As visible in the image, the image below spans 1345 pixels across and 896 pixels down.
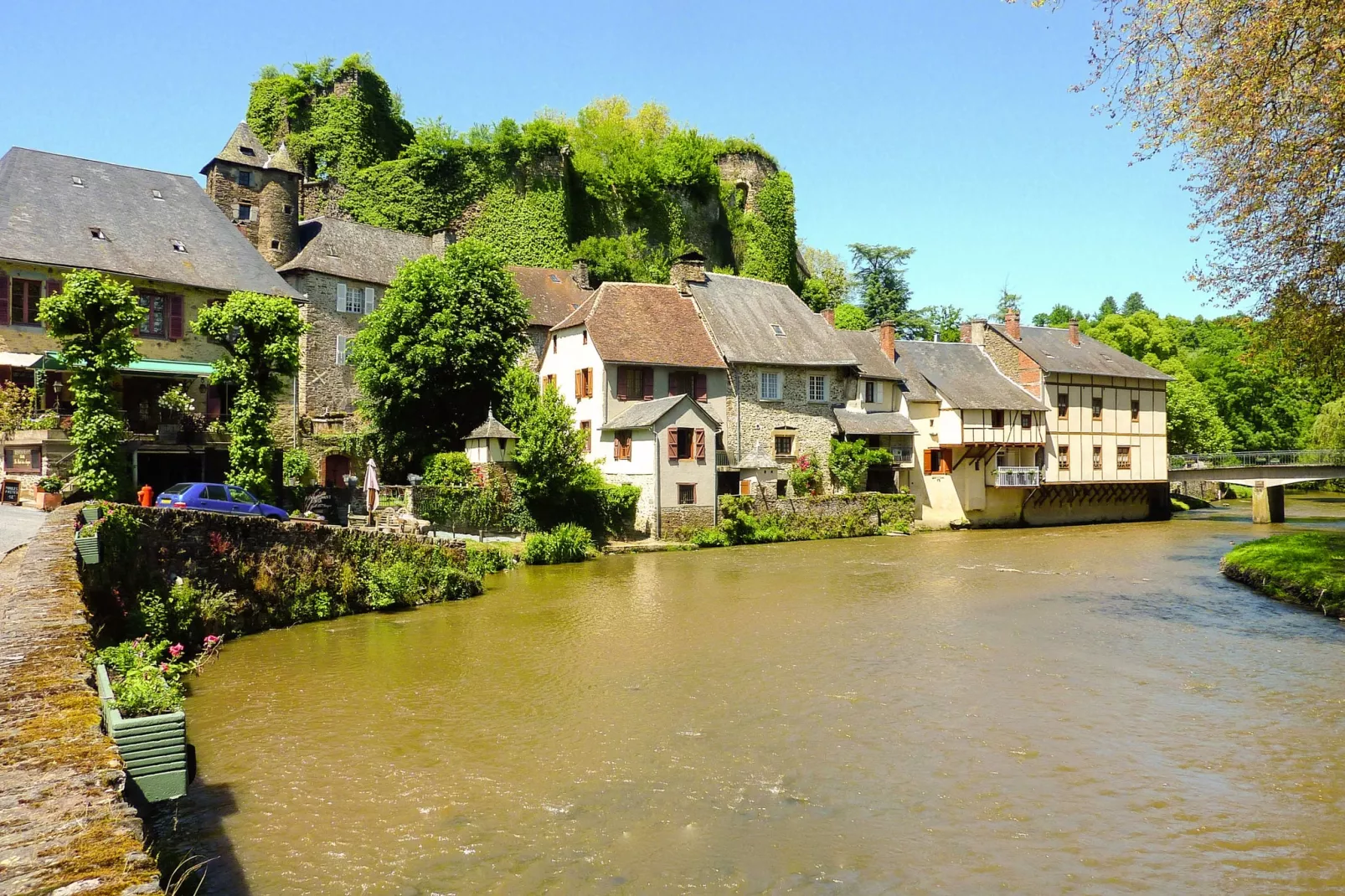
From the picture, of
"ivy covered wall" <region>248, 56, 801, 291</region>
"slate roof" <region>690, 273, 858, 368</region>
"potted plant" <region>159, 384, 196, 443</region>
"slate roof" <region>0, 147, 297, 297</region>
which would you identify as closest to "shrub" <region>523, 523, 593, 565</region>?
"potted plant" <region>159, 384, 196, 443</region>

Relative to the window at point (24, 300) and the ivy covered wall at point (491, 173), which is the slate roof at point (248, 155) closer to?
the ivy covered wall at point (491, 173)

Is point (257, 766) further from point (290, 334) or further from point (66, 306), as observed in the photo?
point (290, 334)

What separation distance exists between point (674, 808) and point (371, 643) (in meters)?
9.34

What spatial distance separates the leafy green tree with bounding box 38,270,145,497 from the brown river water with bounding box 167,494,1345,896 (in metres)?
8.66

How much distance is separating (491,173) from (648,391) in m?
22.2

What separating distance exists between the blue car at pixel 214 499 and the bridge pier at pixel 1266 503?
141ft

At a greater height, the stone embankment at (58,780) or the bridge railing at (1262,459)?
the bridge railing at (1262,459)

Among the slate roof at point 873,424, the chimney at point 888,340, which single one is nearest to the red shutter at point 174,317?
the slate roof at point 873,424

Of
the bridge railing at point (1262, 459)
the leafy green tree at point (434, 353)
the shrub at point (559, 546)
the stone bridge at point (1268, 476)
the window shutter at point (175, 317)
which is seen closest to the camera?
the shrub at point (559, 546)

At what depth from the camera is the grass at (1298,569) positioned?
1928 cm

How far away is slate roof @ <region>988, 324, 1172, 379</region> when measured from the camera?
44094 mm

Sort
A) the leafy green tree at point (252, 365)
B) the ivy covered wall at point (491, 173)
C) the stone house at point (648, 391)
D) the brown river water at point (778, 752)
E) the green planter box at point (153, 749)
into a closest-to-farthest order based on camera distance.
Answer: the green planter box at point (153, 749), the brown river water at point (778, 752), the leafy green tree at point (252, 365), the stone house at point (648, 391), the ivy covered wall at point (491, 173)

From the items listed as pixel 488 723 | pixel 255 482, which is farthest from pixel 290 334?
pixel 488 723

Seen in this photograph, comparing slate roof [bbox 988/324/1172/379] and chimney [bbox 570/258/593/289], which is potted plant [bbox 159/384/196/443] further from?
slate roof [bbox 988/324/1172/379]
